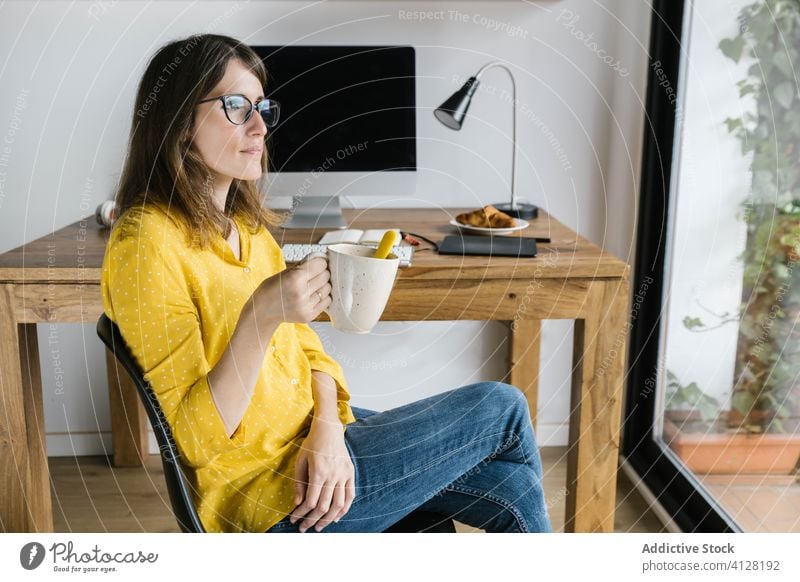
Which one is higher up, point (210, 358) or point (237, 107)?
point (237, 107)

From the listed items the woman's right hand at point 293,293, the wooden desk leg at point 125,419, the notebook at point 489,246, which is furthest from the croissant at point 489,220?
the wooden desk leg at point 125,419

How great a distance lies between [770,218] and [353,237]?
0.72m

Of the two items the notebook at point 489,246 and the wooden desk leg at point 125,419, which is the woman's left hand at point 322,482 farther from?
the wooden desk leg at point 125,419

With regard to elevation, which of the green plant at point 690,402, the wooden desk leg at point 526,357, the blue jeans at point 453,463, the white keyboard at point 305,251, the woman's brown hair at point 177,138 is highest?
the woman's brown hair at point 177,138

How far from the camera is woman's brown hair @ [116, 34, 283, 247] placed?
0.85 metres

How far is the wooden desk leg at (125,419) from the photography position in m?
1.72

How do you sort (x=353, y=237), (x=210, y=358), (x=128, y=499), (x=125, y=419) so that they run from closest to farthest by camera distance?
1. (x=210, y=358)
2. (x=353, y=237)
3. (x=128, y=499)
4. (x=125, y=419)

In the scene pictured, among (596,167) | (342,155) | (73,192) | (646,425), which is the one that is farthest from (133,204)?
(646,425)

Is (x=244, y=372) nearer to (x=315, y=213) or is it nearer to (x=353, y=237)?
(x=353, y=237)

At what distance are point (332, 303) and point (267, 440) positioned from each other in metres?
0.20

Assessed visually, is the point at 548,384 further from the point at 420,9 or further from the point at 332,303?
the point at 332,303

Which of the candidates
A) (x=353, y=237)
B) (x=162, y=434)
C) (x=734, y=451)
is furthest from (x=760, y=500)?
(x=162, y=434)

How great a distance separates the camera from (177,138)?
0.87 meters

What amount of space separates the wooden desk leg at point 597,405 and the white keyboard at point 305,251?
287 millimetres
